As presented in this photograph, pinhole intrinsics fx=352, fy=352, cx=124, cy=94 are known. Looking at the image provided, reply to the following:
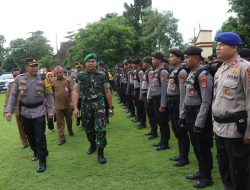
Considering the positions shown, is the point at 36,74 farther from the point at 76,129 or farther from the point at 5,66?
the point at 5,66

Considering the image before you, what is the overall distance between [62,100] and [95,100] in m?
2.47

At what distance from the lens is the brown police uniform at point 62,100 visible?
29.2 ft

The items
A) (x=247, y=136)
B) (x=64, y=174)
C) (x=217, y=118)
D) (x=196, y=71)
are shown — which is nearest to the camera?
Answer: (x=247, y=136)

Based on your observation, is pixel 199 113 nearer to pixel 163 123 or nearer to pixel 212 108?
pixel 212 108

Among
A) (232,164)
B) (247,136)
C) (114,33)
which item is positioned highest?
(114,33)

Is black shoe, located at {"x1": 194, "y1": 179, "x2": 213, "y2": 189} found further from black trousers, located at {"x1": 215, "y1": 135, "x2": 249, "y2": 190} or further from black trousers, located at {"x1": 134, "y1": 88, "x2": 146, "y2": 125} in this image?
black trousers, located at {"x1": 134, "y1": 88, "x2": 146, "y2": 125}

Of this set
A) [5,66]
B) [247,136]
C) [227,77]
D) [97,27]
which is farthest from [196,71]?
[5,66]

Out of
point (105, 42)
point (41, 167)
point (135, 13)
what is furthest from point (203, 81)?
point (135, 13)

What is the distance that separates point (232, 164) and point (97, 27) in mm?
19922

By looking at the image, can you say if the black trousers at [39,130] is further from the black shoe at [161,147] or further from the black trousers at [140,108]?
the black trousers at [140,108]

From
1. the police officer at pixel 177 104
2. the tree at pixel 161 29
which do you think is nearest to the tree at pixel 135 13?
the tree at pixel 161 29

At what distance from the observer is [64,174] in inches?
242

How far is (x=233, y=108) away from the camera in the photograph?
3.76 m

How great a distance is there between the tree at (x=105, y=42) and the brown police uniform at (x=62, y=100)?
13180 millimetres
